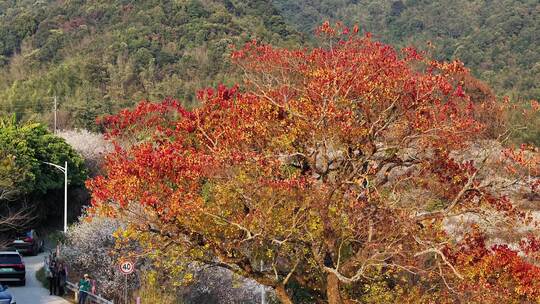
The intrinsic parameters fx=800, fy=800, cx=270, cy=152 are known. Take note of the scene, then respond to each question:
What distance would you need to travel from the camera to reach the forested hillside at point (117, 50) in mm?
97688

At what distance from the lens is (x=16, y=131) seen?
50.1 m

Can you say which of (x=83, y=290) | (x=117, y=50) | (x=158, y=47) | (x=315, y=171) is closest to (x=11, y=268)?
(x=83, y=290)

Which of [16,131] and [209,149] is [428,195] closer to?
[209,149]

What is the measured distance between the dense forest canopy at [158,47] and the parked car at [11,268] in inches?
2281

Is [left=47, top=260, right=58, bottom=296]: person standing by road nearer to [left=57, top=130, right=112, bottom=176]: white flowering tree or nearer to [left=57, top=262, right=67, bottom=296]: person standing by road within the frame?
[left=57, top=262, right=67, bottom=296]: person standing by road

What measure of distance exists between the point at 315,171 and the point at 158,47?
10335 centimetres

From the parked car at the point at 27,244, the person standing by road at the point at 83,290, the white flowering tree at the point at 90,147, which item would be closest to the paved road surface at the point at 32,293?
the person standing by road at the point at 83,290

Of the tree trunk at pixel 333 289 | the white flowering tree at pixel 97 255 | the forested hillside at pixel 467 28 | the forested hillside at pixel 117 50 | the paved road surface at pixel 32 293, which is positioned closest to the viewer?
the tree trunk at pixel 333 289

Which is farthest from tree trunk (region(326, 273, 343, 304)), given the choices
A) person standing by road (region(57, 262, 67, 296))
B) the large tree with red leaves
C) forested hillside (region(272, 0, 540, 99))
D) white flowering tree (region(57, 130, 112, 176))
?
forested hillside (region(272, 0, 540, 99))

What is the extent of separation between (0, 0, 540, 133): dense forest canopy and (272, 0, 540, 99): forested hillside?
0.32 meters

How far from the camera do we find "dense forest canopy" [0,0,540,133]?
99750 mm

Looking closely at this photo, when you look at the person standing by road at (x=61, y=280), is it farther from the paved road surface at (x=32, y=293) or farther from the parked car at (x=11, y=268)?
the parked car at (x=11, y=268)

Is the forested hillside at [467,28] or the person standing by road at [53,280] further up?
the person standing by road at [53,280]

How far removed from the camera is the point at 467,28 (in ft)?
489
